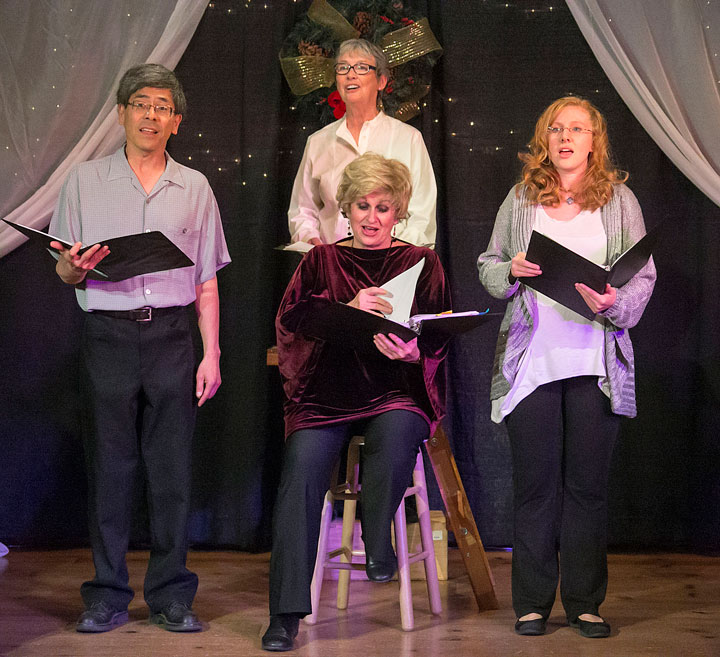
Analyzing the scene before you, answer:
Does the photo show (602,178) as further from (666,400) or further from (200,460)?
(200,460)

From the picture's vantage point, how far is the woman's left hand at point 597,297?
8.53ft

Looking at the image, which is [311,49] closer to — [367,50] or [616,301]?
[367,50]

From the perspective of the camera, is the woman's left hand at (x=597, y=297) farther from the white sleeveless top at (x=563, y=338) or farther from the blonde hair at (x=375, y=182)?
the blonde hair at (x=375, y=182)

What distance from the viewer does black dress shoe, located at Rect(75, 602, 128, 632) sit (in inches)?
108

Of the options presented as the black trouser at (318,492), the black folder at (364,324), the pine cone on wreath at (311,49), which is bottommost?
the black trouser at (318,492)

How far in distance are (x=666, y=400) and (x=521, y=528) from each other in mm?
1342

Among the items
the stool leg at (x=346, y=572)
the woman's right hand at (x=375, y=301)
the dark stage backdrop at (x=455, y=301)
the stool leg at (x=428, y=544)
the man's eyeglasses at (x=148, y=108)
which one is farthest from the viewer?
the dark stage backdrop at (x=455, y=301)

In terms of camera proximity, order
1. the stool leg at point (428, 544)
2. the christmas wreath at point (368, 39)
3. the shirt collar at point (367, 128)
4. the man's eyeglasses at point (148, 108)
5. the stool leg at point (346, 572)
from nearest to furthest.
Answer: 1. the man's eyeglasses at point (148, 108)
2. the stool leg at point (428, 544)
3. the stool leg at point (346, 572)
4. the shirt collar at point (367, 128)
5. the christmas wreath at point (368, 39)

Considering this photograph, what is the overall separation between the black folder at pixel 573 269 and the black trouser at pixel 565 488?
0.27m

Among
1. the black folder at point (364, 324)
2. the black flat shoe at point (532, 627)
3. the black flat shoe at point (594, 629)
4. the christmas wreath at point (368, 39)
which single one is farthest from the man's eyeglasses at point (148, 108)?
the black flat shoe at point (594, 629)

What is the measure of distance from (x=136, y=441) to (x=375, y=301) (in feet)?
2.75

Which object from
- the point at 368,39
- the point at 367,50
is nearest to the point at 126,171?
the point at 367,50

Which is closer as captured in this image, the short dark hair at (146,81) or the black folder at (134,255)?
the black folder at (134,255)

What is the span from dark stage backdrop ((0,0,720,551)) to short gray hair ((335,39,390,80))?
0.48 metres
